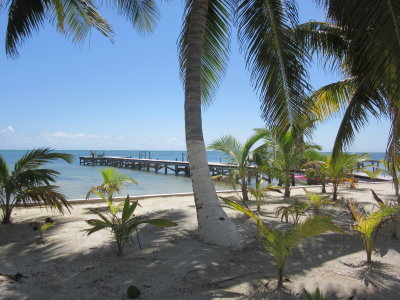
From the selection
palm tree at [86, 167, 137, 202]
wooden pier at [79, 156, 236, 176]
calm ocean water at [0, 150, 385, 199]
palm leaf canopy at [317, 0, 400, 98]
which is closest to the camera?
palm leaf canopy at [317, 0, 400, 98]

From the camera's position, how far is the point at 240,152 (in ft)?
28.0

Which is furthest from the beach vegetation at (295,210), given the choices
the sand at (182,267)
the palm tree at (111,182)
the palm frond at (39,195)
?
the palm frond at (39,195)

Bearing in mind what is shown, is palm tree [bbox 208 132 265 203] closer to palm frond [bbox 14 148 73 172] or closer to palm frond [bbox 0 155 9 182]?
palm frond [bbox 14 148 73 172]

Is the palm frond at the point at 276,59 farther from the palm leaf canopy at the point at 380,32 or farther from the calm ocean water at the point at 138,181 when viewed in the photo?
the calm ocean water at the point at 138,181

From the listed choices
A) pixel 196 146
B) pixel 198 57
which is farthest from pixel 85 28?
pixel 196 146

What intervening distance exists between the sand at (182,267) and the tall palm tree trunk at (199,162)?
0.21 m

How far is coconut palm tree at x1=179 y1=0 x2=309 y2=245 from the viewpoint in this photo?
4.43 meters

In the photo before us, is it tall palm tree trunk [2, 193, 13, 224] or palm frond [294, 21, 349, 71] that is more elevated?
palm frond [294, 21, 349, 71]

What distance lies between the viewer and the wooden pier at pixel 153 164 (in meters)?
31.7

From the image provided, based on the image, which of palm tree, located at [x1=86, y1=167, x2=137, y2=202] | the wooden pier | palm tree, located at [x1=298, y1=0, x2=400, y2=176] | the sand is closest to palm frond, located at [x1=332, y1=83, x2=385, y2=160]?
palm tree, located at [x1=298, y1=0, x2=400, y2=176]

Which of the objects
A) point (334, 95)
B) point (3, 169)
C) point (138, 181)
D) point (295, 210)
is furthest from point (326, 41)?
point (138, 181)

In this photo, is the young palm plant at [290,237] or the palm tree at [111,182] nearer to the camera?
the young palm plant at [290,237]

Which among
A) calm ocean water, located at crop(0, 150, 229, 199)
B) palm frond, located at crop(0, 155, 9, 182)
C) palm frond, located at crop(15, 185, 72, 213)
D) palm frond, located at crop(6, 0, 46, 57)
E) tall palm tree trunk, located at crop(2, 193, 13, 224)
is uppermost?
palm frond, located at crop(6, 0, 46, 57)

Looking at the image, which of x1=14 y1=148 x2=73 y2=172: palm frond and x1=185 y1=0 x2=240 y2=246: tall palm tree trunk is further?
x1=14 y1=148 x2=73 y2=172: palm frond
